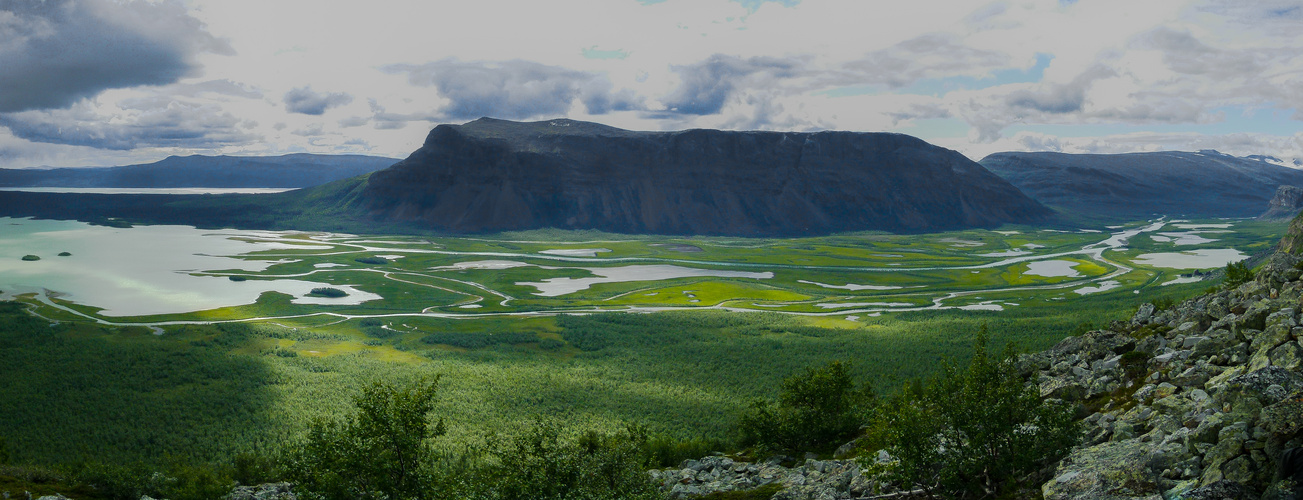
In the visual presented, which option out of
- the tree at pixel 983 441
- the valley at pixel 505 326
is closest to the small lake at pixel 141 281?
the valley at pixel 505 326

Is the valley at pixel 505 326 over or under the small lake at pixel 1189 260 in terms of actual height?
under

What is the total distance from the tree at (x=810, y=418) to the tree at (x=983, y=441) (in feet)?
63.4

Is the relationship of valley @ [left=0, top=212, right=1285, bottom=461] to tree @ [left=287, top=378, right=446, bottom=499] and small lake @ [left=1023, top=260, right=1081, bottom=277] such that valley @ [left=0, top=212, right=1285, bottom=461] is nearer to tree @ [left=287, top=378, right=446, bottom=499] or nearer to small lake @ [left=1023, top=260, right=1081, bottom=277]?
small lake @ [left=1023, top=260, right=1081, bottom=277]

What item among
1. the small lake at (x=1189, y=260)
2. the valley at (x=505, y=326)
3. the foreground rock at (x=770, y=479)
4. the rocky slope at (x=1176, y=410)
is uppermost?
the rocky slope at (x=1176, y=410)

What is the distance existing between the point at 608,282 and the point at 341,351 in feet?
246

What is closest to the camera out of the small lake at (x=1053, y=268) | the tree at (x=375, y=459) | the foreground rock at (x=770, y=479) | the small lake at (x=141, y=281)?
the tree at (x=375, y=459)

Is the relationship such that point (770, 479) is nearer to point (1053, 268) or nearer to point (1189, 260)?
point (1053, 268)

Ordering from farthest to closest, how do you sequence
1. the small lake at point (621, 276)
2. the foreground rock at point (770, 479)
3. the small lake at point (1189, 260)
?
the small lake at point (1189, 260) → the small lake at point (621, 276) → the foreground rock at point (770, 479)

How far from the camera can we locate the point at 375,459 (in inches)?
1113

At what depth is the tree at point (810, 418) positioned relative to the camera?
4728cm

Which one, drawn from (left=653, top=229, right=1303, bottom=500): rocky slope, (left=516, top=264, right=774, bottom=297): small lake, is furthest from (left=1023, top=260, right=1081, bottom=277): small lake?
(left=653, top=229, right=1303, bottom=500): rocky slope

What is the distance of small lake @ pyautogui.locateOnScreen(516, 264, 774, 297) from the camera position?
153 metres

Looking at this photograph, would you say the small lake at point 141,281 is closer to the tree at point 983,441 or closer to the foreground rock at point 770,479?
the foreground rock at point 770,479

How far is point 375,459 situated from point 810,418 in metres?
29.5
